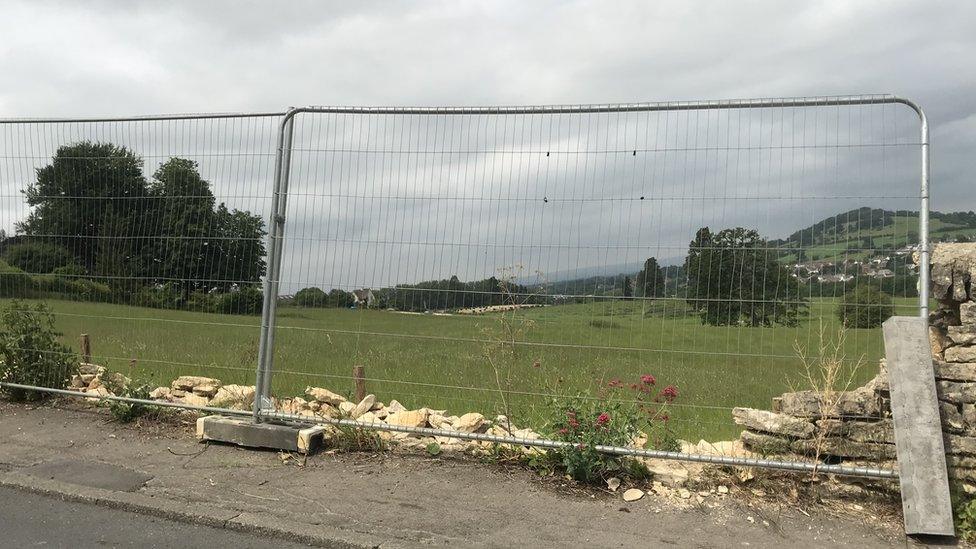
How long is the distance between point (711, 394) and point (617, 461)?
0.81 m

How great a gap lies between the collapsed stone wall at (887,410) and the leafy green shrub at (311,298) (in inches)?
126

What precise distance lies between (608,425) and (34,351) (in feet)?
18.7

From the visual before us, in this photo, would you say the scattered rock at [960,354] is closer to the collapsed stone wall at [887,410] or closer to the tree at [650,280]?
the collapsed stone wall at [887,410]

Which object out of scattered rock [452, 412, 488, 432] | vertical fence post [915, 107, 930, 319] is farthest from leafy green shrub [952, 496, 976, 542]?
scattered rock [452, 412, 488, 432]

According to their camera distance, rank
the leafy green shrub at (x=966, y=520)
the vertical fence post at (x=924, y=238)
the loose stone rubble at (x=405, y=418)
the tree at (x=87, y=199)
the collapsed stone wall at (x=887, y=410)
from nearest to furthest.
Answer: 1. the leafy green shrub at (x=966, y=520)
2. the collapsed stone wall at (x=887, y=410)
3. the vertical fence post at (x=924, y=238)
4. the loose stone rubble at (x=405, y=418)
5. the tree at (x=87, y=199)

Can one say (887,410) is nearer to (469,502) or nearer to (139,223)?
(469,502)

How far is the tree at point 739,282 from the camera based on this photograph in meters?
4.71

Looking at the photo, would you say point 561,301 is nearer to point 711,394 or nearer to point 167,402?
point 711,394

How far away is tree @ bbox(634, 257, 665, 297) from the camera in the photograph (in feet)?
16.1

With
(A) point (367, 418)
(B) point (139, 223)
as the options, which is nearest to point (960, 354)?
(A) point (367, 418)

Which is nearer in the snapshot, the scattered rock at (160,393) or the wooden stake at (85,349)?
the scattered rock at (160,393)

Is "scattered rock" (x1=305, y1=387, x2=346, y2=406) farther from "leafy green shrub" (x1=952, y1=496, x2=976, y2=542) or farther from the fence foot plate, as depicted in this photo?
"leafy green shrub" (x1=952, y1=496, x2=976, y2=542)

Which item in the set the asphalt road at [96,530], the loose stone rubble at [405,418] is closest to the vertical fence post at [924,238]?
the loose stone rubble at [405,418]

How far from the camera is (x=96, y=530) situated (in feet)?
14.2
